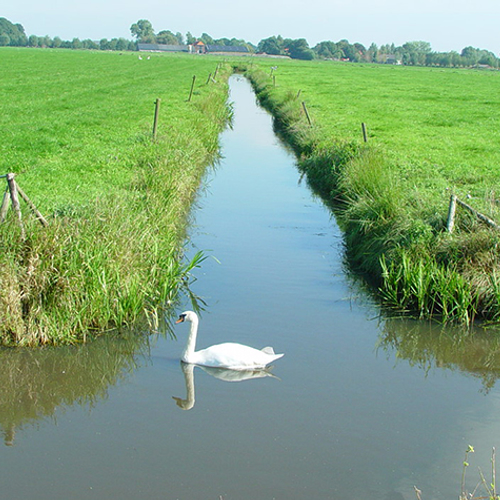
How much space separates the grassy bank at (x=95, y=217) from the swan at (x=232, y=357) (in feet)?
4.33

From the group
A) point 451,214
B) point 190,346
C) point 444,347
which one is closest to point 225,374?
point 190,346

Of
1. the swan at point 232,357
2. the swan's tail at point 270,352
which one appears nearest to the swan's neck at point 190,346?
the swan at point 232,357

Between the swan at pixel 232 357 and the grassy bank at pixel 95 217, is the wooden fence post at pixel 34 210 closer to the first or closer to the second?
the grassy bank at pixel 95 217

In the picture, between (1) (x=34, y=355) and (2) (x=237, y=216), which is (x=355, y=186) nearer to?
(2) (x=237, y=216)

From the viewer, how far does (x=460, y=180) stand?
1644 centimetres

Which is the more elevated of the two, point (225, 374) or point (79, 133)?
point (79, 133)

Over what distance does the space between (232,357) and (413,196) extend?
666 cm

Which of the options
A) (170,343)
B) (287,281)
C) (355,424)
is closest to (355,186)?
(287,281)

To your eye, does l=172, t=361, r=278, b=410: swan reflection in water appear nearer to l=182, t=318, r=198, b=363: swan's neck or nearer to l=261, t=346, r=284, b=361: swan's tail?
l=182, t=318, r=198, b=363: swan's neck

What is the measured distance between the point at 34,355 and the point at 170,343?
1784 millimetres

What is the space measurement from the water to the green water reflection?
1.1 inches

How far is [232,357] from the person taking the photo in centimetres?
793

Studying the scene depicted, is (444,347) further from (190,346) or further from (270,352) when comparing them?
(190,346)

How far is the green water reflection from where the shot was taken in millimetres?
8672
